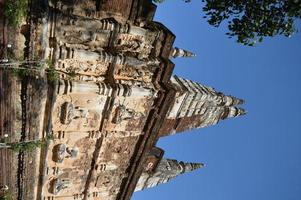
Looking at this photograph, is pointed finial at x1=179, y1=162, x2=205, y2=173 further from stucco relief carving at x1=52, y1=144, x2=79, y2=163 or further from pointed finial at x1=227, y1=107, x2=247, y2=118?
stucco relief carving at x1=52, y1=144, x2=79, y2=163

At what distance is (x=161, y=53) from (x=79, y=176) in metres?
5.19

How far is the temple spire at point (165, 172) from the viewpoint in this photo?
22.2 meters

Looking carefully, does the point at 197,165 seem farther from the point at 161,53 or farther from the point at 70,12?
the point at 70,12

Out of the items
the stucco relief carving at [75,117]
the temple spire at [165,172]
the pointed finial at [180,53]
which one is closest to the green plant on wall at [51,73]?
the stucco relief carving at [75,117]

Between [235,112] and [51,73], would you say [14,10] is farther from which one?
[235,112]

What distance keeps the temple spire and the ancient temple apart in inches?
193

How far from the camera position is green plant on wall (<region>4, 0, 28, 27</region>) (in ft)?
32.3

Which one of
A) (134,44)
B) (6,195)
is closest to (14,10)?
(134,44)

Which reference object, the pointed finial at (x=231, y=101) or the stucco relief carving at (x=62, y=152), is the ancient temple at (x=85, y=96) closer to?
the stucco relief carving at (x=62, y=152)

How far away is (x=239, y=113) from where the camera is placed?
76.9 ft

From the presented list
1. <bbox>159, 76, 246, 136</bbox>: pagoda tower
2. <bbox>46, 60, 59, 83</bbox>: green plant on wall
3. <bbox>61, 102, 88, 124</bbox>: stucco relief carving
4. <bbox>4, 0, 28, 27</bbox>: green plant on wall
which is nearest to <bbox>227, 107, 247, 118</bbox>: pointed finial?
<bbox>159, 76, 246, 136</bbox>: pagoda tower

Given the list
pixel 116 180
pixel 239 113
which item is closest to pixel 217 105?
pixel 239 113

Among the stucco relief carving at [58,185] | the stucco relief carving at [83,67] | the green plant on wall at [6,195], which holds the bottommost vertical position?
the stucco relief carving at [58,185]

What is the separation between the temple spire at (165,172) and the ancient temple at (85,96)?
4.90 meters
